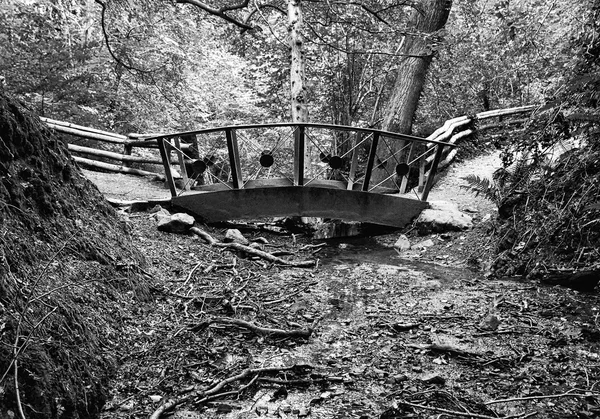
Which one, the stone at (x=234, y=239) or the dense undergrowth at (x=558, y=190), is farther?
the stone at (x=234, y=239)

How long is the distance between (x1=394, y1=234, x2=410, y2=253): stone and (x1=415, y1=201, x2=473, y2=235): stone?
377 mm

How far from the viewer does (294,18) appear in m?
8.55

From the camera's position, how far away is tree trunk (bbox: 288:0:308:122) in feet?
28.1

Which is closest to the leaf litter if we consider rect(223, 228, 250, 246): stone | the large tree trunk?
rect(223, 228, 250, 246): stone

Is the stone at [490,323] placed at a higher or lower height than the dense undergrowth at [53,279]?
lower

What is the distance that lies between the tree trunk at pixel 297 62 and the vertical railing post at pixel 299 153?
5.17 feet

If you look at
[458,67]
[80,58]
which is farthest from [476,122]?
[80,58]

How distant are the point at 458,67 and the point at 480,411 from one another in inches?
456

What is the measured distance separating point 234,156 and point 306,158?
7.95 feet

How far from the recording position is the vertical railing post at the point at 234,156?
6.87m

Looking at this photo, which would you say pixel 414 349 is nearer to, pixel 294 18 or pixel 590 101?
pixel 590 101

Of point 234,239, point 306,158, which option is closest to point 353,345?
point 234,239

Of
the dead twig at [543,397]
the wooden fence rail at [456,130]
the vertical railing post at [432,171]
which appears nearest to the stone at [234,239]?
the vertical railing post at [432,171]

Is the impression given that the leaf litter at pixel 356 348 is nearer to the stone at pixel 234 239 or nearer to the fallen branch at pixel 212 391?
the fallen branch at pixel 212 391
